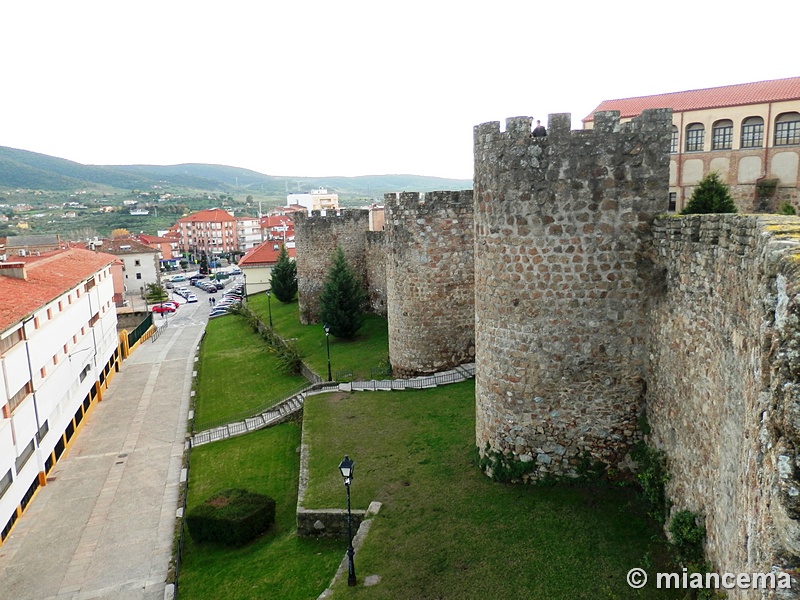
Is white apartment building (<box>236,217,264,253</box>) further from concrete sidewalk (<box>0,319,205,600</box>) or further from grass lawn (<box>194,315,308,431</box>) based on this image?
concrete sidewalk (<box>0,319,205,600</box>)

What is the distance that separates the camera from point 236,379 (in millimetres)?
26453


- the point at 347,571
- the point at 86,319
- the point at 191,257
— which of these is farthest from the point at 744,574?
the point at 191,257

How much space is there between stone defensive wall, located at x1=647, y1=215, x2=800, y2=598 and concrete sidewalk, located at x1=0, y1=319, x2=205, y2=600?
10586 millimetres

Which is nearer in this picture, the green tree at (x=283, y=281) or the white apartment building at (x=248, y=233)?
→ the green tree at (x=283, y=281)

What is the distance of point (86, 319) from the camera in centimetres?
2588

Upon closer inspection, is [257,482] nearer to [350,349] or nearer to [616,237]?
[350,349]

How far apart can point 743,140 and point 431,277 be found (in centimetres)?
2896

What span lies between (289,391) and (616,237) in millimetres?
16282

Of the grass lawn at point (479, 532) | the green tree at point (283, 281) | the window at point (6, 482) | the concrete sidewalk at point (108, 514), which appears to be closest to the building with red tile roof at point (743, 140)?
the green tree at point (283, 281)

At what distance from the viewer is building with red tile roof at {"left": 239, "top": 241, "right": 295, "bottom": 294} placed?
48.8 metres

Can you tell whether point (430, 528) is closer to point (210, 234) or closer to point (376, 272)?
point (376, 272)

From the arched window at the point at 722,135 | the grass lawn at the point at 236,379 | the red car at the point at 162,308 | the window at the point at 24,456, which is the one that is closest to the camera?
the window at the point at 24,456

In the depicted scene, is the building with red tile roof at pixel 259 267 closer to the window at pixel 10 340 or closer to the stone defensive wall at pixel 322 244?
the stone defensive wall at pixel 322 244

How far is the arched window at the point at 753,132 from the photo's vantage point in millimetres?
35719
